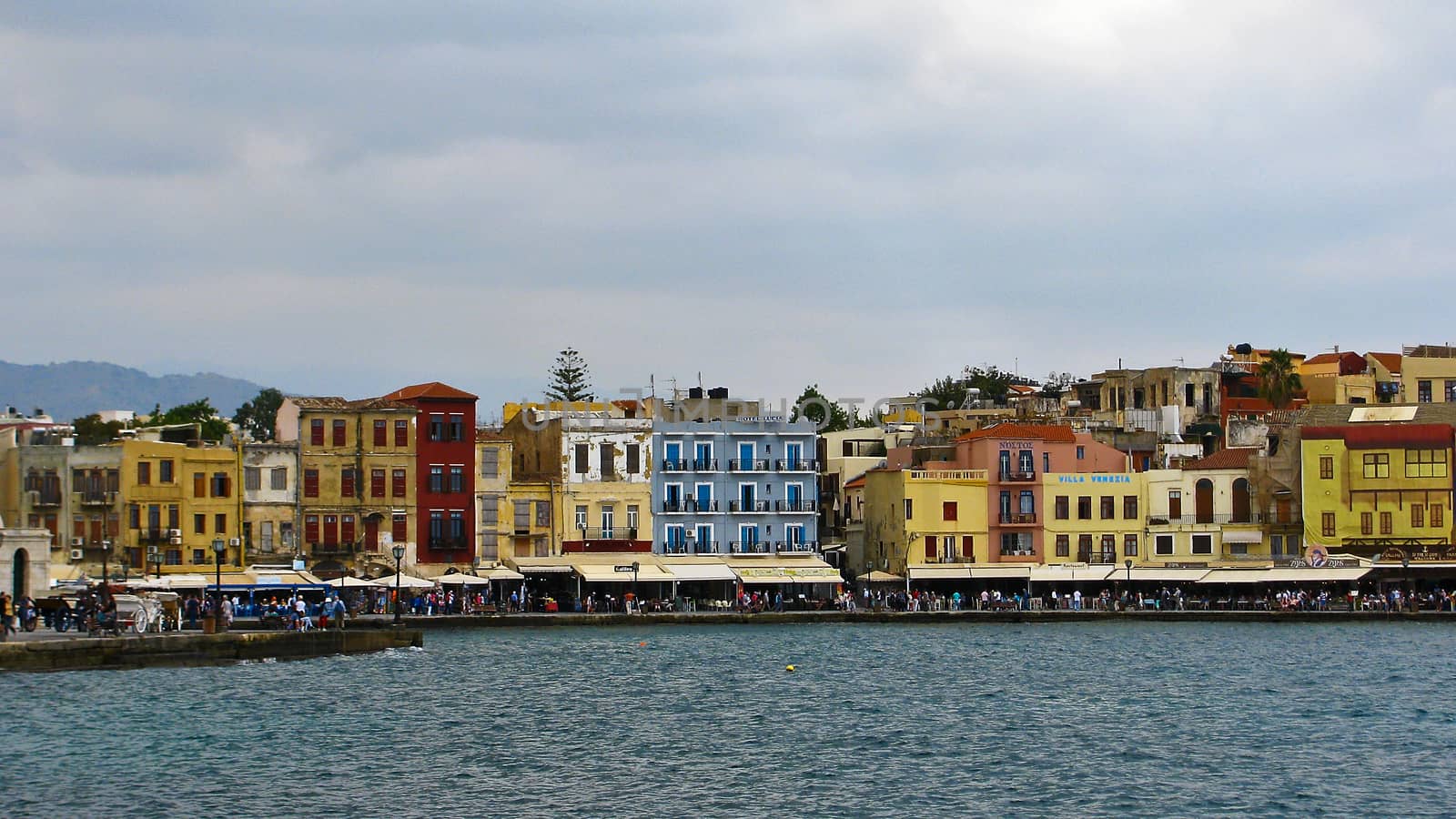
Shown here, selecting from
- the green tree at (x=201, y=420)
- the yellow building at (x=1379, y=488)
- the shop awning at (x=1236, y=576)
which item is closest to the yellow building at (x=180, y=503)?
the green tree at (x=201, y=420)

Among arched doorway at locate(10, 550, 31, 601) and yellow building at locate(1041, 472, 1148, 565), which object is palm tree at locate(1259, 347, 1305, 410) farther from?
arched doorway at locate(10, 550, 31, 601)

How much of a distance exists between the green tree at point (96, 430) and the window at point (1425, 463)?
54.3 m

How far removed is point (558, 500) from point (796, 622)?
1204 cm

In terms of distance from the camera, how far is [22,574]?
57000 mm

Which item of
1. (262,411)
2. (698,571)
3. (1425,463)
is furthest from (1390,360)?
(262,411)

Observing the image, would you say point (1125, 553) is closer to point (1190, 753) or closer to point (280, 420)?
point (280, 420)

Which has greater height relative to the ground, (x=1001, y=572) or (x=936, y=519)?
(x=936, y=519)

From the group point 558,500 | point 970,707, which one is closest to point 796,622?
point 558,500

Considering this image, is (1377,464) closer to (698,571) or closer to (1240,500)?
(1240,500)

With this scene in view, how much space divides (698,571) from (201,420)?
41.3 meters

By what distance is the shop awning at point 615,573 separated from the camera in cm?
7881

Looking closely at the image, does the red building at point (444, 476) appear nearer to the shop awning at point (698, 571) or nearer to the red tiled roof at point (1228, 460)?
the shop awning at point (698, 571)

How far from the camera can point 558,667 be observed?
57031mm

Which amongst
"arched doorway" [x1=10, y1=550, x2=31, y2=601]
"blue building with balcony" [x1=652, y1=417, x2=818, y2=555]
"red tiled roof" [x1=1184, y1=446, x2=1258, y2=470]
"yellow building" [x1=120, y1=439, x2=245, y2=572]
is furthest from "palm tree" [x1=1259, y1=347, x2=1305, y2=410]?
"arched doorway" [x1=10, y1=550, x2=31, y2=601]
